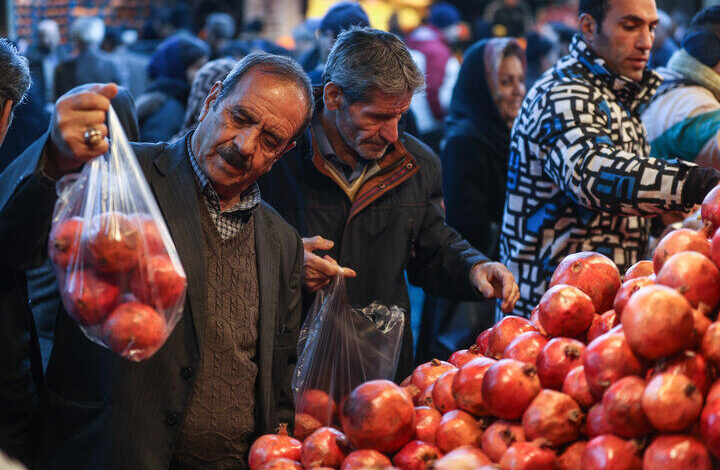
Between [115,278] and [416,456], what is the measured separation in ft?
2.36

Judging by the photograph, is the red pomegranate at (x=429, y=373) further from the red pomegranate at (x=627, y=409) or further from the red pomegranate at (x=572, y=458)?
the red pomegranate at (x=627, y=409)

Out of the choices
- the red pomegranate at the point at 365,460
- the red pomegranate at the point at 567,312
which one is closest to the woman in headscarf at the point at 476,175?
the red pomegranate at the point at 567,312

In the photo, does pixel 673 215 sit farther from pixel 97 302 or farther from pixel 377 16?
pixel 377 16

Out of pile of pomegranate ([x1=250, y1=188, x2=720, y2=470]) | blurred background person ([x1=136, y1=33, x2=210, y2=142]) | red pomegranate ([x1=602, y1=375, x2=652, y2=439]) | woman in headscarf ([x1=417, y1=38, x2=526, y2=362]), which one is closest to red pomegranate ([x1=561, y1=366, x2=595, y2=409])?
pile of pomegranate ([x1=250, y1=188, x2=720, y2=470])

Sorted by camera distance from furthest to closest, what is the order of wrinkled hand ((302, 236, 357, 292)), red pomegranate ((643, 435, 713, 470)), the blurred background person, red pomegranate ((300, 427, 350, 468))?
the blurred background person, wrinkled hand ((302, 236, 357, 292)), red pomegranate ((300, 427, 350, 468)), red pomegranate ((643, 435, 713, 470))

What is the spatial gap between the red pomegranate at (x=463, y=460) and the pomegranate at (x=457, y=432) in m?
0.07

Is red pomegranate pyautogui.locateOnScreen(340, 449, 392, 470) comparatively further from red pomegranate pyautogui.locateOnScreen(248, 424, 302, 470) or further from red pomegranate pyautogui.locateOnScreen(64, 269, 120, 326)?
red pomegranate pyautogui.locateOnScreen(64, 269, 120, 326)

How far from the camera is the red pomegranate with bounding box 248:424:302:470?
5.98ft

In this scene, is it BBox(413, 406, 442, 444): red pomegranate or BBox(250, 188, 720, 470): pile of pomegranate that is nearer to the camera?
BBox(250, 188, 720, 470): pile of pomegranate

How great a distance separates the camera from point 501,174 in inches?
162

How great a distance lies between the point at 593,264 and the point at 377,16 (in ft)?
47.5

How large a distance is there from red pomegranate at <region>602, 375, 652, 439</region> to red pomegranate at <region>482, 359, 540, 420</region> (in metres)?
0.19

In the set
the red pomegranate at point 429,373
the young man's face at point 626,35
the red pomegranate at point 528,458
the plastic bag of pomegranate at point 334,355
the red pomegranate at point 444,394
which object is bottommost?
the plastic bag of pomegranate at point 334,355

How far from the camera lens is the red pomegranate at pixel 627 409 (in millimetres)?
1493
